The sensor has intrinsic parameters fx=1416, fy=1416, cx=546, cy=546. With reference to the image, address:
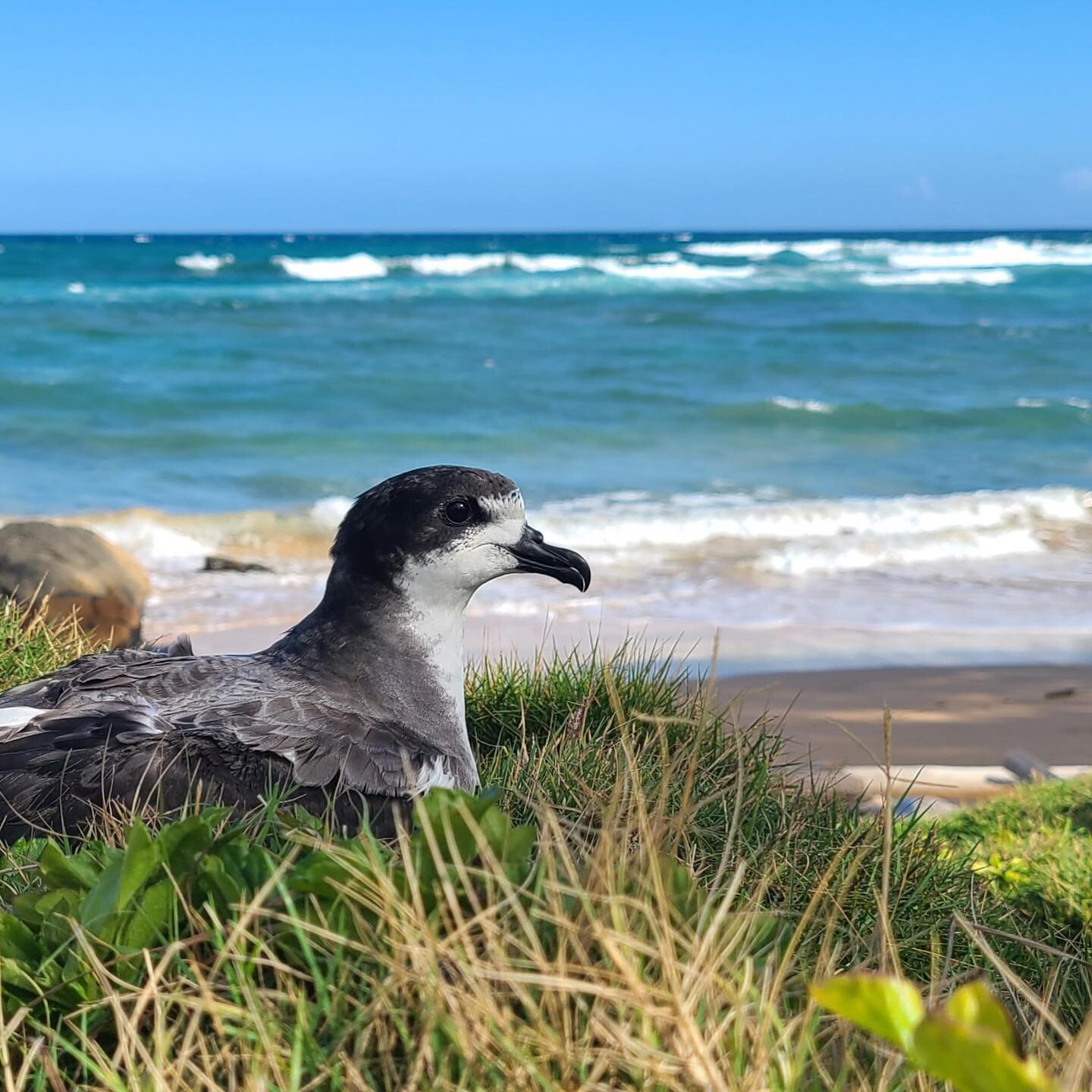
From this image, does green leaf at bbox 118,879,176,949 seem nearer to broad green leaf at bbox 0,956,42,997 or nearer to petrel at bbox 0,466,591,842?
broad green leaf at bbox 0,956,42,997

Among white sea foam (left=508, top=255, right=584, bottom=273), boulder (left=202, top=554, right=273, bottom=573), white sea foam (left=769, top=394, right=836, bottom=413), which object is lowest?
boulder (left=202, top=554, right=273, bottom=573)

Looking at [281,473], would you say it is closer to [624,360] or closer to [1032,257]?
[624,360]

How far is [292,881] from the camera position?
6.38 feet

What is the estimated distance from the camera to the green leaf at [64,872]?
6.89 feet

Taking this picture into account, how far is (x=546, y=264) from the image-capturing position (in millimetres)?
57531

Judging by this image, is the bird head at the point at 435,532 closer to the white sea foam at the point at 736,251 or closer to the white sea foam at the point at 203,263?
the white sea foam at the point at 203,263

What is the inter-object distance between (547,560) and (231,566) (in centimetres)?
802

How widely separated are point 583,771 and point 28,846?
53.8 inches

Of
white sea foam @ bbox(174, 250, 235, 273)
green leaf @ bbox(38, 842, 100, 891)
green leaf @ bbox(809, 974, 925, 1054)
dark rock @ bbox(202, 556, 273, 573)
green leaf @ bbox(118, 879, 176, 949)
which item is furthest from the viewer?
white sea foam @ bbox(174, 250, 235, 273)

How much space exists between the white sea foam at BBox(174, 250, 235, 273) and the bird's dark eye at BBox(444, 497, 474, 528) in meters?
52.8

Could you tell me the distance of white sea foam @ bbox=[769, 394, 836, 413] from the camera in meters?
22.0

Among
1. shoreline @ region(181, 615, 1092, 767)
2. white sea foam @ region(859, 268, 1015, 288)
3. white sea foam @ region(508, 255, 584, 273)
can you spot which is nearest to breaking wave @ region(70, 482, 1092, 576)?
shoreline @ region(181, 615, 1092, 767)

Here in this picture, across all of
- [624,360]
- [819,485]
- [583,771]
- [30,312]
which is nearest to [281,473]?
[819,485]

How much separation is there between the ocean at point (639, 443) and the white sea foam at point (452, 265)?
470 inches
